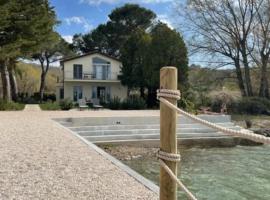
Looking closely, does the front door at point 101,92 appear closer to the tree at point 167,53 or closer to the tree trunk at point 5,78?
the tree at point 167,53

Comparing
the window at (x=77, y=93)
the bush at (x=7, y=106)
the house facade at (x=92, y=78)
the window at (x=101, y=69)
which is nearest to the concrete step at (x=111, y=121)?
the bush at (x=7, y=106)

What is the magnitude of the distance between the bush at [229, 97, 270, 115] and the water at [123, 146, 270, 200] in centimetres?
1523

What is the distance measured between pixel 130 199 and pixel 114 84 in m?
34.2

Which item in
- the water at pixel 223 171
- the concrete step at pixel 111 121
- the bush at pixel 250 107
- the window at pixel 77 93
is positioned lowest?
the water at pixel 223 171

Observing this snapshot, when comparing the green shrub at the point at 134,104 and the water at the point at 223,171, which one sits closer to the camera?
the water at the point at 223,171

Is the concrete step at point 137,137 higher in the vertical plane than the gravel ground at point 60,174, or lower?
lower

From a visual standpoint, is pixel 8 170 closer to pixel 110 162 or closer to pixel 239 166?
pixel 110 162

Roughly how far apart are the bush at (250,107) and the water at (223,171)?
50.0 ft

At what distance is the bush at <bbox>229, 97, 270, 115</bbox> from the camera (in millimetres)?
28625

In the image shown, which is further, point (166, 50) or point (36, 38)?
point (166, 50)

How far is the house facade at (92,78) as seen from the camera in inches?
1485

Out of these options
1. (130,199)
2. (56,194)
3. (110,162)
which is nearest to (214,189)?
(110,162)

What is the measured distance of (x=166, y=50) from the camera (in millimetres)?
31266

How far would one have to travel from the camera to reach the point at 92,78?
125 ft
